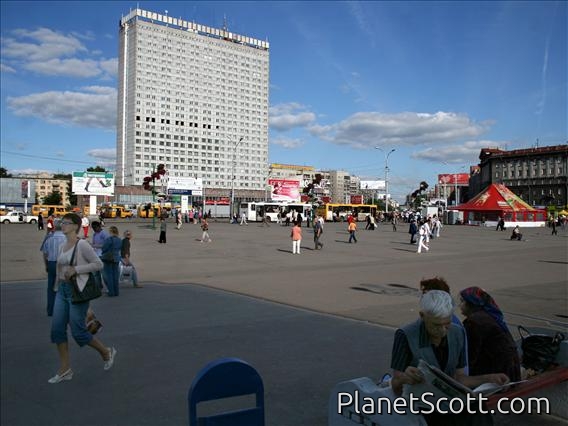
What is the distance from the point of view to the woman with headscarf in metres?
3.79

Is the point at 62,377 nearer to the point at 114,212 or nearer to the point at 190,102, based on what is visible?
the point at 114,212

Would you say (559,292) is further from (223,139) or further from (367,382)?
(223,139)

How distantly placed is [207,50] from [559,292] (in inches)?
6286

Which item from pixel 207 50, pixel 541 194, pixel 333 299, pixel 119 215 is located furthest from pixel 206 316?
pixel 207 50

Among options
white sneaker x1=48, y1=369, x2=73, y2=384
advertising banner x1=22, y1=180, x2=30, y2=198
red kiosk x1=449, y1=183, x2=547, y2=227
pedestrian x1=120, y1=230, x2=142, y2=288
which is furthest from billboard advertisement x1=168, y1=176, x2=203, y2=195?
white sneaker x1=48, y1=369, x2=73, y2=384

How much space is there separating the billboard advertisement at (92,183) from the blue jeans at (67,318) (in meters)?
67.5

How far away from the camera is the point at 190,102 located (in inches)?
6235

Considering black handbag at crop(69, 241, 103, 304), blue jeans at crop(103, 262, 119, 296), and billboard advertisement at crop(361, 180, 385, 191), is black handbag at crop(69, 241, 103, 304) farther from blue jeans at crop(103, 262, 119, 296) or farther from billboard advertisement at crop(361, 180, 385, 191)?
billboard advertisement at crop(361, 180, 385, 191)

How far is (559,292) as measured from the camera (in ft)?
38.4

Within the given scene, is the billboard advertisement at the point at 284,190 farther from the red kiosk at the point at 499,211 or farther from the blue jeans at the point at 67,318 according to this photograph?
the blue jeans at the point at 67,318

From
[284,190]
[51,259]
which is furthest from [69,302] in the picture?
[284,190]

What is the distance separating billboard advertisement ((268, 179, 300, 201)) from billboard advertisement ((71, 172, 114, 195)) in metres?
23.3

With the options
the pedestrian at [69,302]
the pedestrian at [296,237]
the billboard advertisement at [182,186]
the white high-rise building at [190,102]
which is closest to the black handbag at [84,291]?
the pedestrian at [69,302]

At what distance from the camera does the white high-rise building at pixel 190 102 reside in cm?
14662
